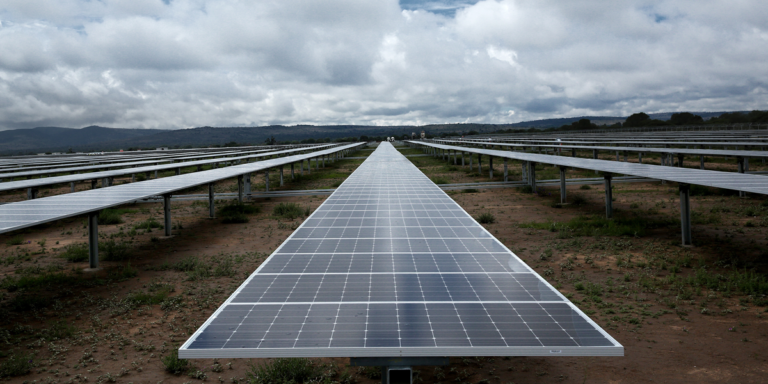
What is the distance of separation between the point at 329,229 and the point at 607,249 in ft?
25.6

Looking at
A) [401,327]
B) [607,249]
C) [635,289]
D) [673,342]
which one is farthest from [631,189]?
[401,327]

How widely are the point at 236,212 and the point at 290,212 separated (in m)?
2.76

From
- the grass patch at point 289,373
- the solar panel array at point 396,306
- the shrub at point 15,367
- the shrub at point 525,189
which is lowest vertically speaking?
the grass patch at point 289,373

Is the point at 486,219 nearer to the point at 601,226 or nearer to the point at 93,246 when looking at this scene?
the point at 601,226

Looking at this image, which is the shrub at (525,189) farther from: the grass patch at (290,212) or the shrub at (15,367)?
the shrub at (15,367)

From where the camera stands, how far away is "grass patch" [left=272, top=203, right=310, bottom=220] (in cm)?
1897

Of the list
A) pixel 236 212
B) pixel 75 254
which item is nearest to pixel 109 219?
pixel 236 212

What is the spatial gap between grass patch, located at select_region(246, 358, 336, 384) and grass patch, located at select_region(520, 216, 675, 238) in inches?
399

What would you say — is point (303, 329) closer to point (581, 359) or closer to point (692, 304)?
point (581, 359)

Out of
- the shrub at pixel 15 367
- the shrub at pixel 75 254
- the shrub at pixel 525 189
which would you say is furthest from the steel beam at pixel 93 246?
the shrub at pixel 525 189

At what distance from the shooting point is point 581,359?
678 centimetres

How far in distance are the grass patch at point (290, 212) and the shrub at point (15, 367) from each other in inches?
474

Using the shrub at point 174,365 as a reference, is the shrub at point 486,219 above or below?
above

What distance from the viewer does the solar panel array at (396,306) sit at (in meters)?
4.41
